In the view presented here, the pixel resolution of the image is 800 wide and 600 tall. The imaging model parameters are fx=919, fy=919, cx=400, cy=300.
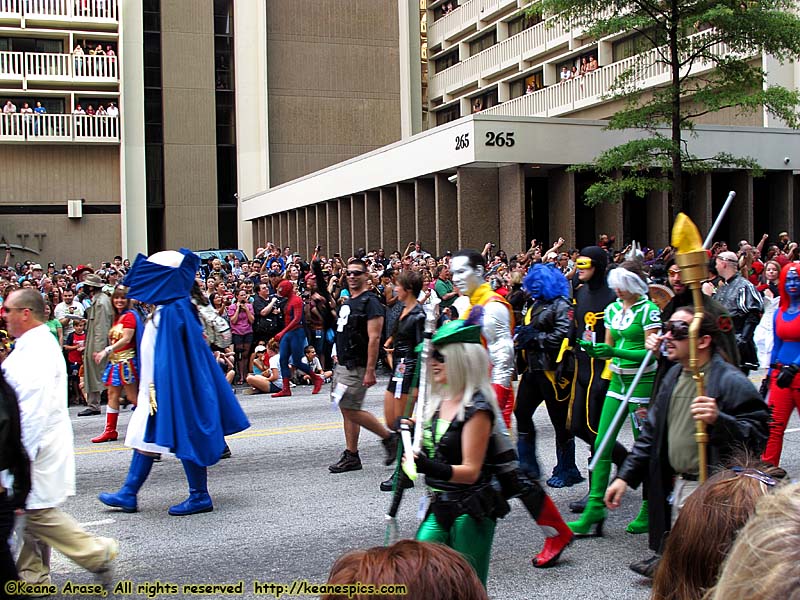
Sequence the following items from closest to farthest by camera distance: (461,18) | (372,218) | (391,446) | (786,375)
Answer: (786,375)
(391,446)
(372,218)
(461,18)

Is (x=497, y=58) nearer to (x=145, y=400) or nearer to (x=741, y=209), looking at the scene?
(x=741, y=209)

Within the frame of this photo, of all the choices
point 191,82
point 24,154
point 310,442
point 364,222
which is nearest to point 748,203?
point 364,222

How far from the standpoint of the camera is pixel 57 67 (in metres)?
42.0

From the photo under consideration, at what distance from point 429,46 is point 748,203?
2434 cm

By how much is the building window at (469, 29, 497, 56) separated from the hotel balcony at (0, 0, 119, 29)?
16.7 metres

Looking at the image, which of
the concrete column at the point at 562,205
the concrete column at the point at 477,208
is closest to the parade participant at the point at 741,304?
the concrete column at the point at 562,205

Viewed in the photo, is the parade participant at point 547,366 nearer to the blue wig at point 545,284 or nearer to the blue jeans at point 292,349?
the blue wig at point 545,284

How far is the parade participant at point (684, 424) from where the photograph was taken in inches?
182

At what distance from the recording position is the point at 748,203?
26734mm

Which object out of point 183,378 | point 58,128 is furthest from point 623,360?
point 58,128

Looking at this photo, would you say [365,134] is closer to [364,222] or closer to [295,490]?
[364,222]

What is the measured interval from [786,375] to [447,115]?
136ft

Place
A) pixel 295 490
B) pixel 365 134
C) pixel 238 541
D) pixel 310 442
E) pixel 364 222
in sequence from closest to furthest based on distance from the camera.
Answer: pixel 238 541
pixel 295 490
pixel 310 442
pixel 364 222
pixel 365 134

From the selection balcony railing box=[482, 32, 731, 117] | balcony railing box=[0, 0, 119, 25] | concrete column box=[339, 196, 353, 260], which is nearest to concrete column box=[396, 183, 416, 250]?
balcony railing box=[482, 32, 731, 117]
